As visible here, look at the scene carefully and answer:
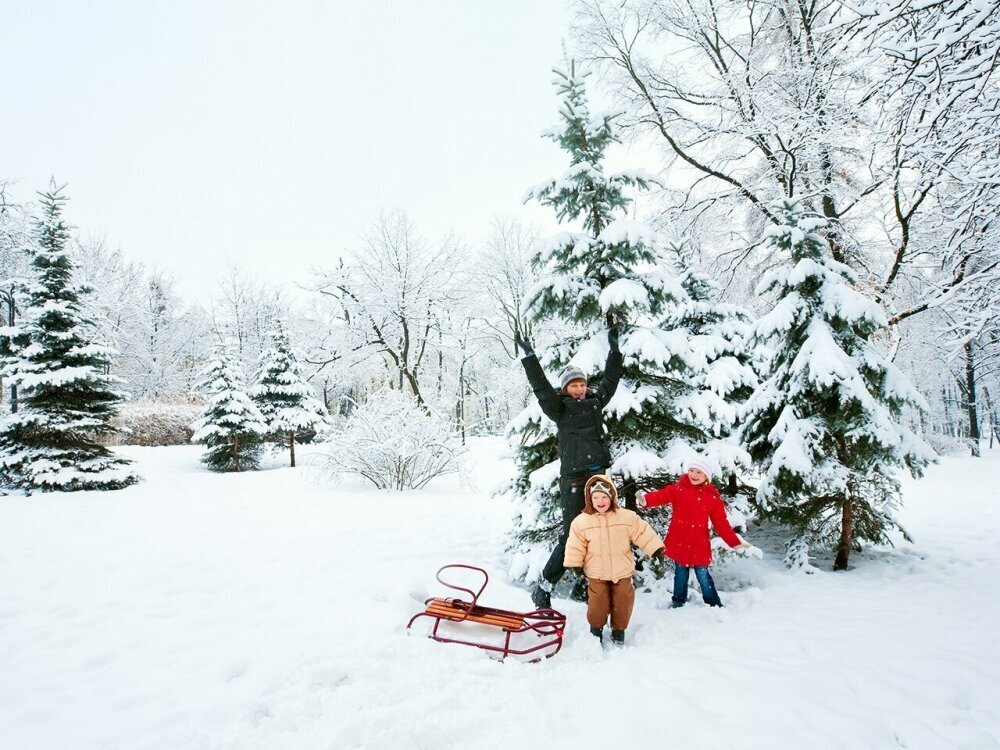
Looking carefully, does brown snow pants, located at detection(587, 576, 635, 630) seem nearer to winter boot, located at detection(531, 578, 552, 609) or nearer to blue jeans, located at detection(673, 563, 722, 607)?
winter boot, located at detection(531, 578, 552, 609)

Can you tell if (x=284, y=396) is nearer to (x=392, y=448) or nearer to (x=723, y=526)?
(x=392, y=448)

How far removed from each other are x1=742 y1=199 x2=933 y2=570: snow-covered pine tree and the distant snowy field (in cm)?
68

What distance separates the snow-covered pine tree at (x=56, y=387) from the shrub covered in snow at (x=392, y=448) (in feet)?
15.9

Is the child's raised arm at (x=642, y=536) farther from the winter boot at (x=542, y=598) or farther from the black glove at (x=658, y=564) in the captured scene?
the black glove at (x=658, y=564)

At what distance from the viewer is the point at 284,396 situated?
60.3 feet

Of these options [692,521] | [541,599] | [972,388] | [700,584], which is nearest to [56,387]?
[541,599]

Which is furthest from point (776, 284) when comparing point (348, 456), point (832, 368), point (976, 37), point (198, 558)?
point (348, 456)

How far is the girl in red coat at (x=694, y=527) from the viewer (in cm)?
445

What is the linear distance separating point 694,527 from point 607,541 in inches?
46.3

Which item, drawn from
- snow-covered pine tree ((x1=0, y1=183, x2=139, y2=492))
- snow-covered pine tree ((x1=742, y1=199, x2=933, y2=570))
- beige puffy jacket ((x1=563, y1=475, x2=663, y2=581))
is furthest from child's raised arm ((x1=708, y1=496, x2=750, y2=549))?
snow-covered pine tree ((x1=0, y1=183, x2=139, y2=492))

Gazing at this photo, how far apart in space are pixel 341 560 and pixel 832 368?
5743 millimetres

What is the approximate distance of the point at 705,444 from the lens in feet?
16.8

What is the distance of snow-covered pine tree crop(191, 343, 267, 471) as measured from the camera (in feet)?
51.9

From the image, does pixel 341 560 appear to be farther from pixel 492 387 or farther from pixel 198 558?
pixel 492 387
